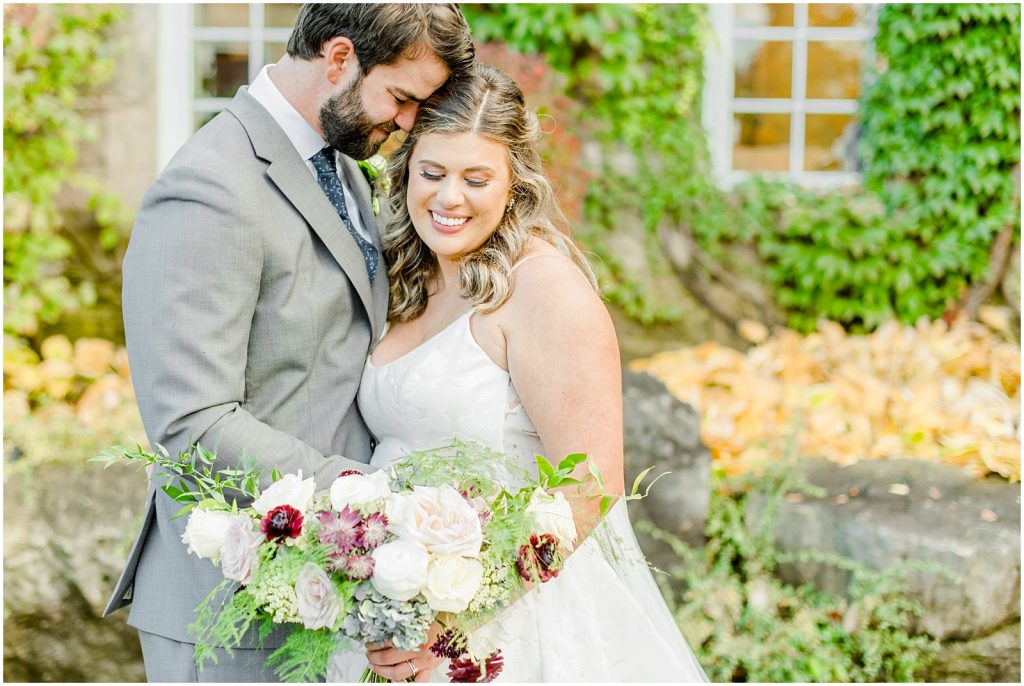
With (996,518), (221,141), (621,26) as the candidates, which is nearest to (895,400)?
(996,518)

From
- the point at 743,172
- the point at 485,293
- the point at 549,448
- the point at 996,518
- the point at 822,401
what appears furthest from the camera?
the point at 743,172

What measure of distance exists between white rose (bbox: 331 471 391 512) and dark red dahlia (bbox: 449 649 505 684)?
14.0 inches

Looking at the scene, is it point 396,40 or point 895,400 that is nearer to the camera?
point 396,40

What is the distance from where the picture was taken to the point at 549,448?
7.35 ft

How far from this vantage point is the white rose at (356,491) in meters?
1.75

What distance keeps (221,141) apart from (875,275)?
17.0ft

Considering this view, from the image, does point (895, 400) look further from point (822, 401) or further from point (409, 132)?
point (409, 132)

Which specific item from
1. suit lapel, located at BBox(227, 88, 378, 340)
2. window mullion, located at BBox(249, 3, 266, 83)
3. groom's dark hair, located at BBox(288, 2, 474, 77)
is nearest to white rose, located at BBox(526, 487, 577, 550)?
suit lapel, located at BBox(227, 88, 378, 340)

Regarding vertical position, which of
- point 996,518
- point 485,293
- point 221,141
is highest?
point 221,141

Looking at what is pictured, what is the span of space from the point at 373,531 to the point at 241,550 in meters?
0.26

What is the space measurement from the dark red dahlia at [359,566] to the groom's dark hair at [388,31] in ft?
4.19

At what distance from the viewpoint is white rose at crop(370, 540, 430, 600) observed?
1.64m

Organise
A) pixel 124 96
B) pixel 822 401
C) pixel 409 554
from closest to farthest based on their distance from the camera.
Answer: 1. pixel 409 554
2. pixel 822 401
3. pixel 124 96

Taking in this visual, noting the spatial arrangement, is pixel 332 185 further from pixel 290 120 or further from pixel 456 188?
pixel 456 188
